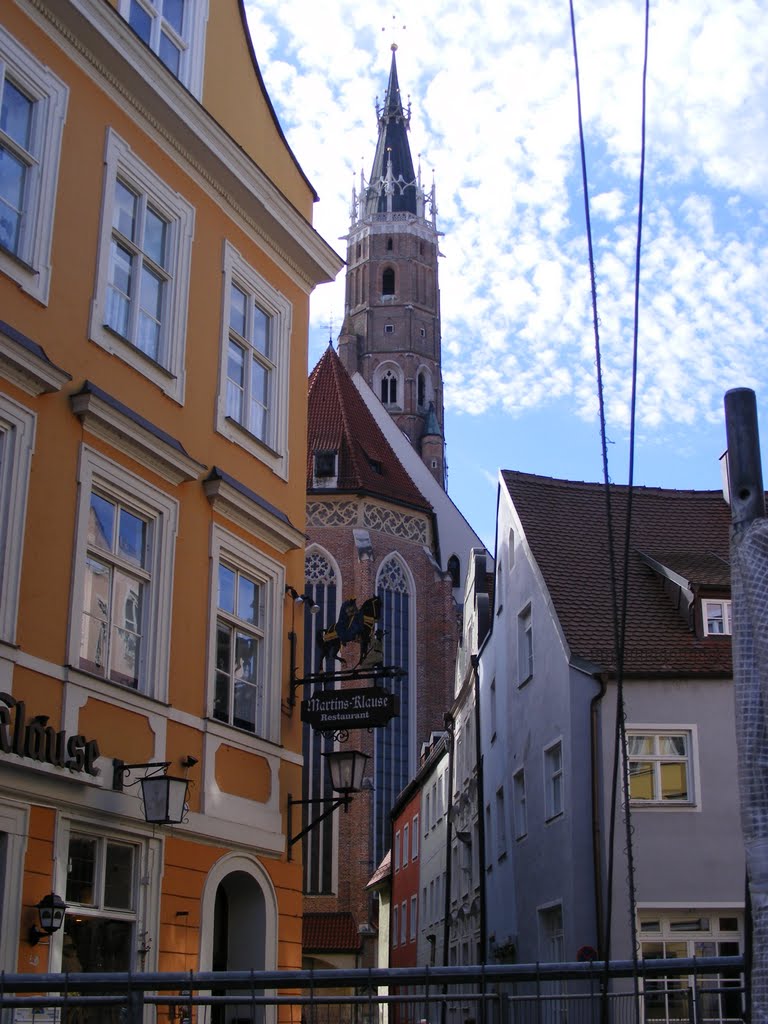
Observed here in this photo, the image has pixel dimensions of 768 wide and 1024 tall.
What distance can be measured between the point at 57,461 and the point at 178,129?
426cm

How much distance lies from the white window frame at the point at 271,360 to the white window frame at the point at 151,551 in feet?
5.37

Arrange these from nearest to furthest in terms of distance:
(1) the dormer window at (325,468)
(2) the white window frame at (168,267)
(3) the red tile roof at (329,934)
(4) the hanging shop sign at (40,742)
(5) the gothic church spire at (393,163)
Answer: (4) the hanging shop sign at (40,742) → (2) the white window frame at (168,267) → (3) the red tile roof at (329,934) → (1) the dormer window at (325,468) → (5) the gothic church spire at (393,163)

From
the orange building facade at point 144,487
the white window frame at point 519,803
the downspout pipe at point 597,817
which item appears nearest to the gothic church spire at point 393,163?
the white window frame at point 519,803

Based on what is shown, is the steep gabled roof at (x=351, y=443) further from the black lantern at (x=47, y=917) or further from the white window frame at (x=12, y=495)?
the black lantern at (x=47, y=917)

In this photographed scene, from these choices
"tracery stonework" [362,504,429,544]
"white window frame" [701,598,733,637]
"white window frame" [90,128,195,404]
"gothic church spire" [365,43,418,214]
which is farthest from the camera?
"gothic church spire" [365,43,418,214]

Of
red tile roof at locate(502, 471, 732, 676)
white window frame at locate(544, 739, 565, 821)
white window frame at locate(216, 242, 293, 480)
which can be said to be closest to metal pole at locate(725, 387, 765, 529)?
white window frame at locate(216, 242, 293, 480)

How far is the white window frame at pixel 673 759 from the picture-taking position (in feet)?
60.3

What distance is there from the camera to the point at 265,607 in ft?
46.2

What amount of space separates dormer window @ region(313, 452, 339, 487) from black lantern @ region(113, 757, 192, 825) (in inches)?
1588

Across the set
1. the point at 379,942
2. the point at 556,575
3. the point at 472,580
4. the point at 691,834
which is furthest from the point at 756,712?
the point at 379,942

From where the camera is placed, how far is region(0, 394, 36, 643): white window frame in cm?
998

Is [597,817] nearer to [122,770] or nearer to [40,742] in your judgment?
[122,770]

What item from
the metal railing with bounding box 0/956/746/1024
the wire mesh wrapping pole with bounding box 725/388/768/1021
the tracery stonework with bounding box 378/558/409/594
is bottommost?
the metal railing with bounding box 0/956/746/1024

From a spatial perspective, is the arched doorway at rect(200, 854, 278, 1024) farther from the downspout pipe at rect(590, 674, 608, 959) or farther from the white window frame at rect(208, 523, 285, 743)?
the downspout pipe at rect(590, 674, 608, 959)
